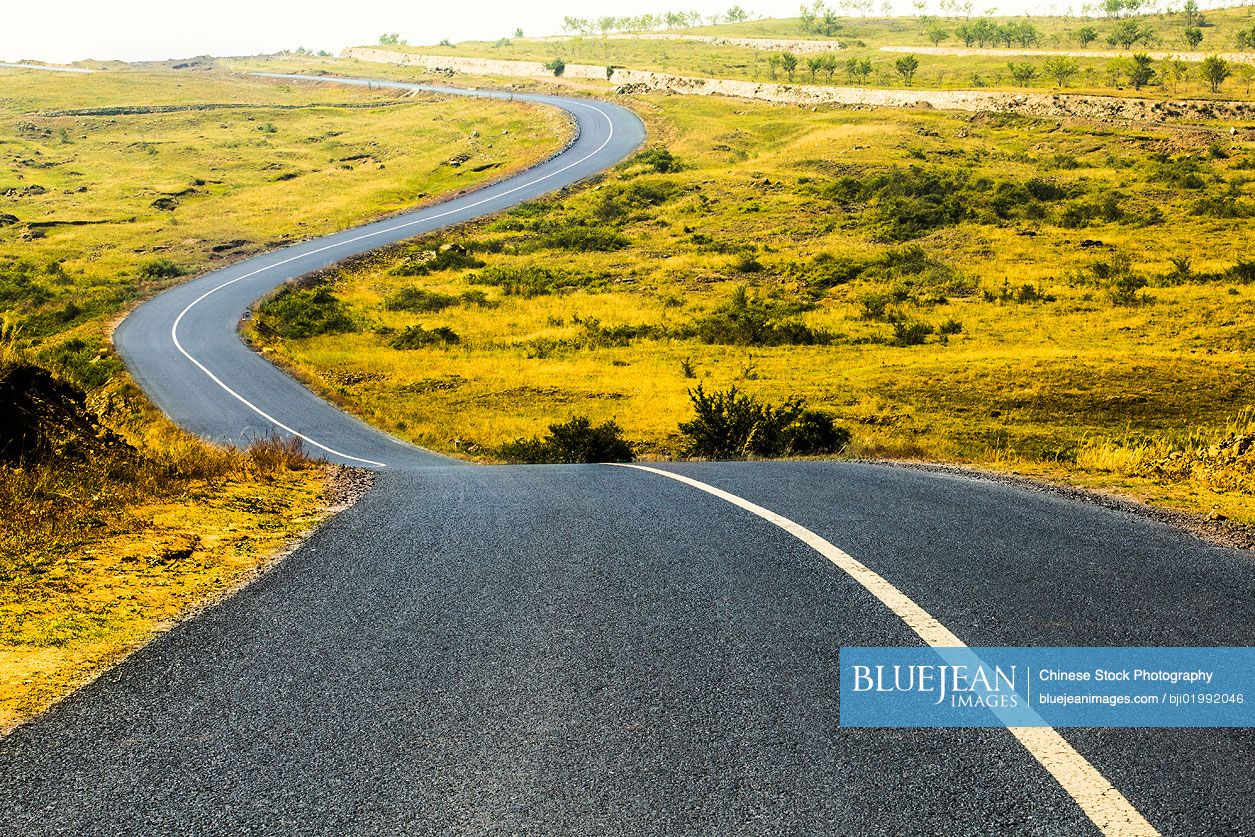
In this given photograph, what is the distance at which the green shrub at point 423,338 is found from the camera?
122 feet

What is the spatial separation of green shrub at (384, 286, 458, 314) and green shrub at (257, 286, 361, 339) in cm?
248

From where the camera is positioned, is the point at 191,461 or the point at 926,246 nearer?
the point at 191,461

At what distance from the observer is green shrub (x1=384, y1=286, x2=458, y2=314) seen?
43.9m

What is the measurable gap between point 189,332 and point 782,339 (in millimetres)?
26859

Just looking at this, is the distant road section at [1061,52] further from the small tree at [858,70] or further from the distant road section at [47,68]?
the distant road section at [47,68]

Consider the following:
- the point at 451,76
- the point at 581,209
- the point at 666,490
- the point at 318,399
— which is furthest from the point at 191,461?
the point at 451,76

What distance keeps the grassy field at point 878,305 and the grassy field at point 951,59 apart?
21910 millimetres

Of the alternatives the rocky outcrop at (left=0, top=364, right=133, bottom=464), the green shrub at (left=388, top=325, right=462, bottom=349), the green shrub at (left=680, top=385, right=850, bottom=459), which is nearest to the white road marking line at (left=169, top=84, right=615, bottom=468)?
the green shrub at (left=388, top=325, right=462, bottom=349)

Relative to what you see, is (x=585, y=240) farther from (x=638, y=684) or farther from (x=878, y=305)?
(x=638, y=684)

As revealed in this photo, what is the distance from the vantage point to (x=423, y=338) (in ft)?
123

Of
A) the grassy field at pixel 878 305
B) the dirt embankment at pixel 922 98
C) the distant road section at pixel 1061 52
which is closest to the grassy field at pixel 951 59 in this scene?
the distant road section at pixel 1061 52

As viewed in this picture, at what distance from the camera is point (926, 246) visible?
47.1m

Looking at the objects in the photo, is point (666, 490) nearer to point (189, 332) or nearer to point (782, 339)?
point (782, 339)

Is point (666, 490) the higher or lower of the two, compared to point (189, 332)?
higher
